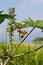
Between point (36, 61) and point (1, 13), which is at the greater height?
point (1, 13)

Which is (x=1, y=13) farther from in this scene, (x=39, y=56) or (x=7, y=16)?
(x=39, y=56)

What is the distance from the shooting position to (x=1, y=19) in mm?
823

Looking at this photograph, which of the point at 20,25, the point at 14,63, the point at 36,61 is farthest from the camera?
the point at 36,61

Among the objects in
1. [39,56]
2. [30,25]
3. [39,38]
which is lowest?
[39,56]

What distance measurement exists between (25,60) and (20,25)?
2735 mm

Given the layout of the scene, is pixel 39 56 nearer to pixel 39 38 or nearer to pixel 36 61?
pixel 36 61

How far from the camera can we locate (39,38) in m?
0.96

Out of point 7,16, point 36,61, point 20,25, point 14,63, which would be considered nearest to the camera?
point 7,16

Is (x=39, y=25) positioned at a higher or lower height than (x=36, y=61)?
higher

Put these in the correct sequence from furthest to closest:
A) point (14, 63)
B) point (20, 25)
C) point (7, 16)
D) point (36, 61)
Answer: point (36, 61), point (14, 63), point (20, 25), point (7, 16)

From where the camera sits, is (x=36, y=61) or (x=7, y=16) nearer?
(x=7, y=16)

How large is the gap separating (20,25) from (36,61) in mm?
2853

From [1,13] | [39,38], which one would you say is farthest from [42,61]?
[1,13]

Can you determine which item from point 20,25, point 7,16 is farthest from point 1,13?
point 20,25
